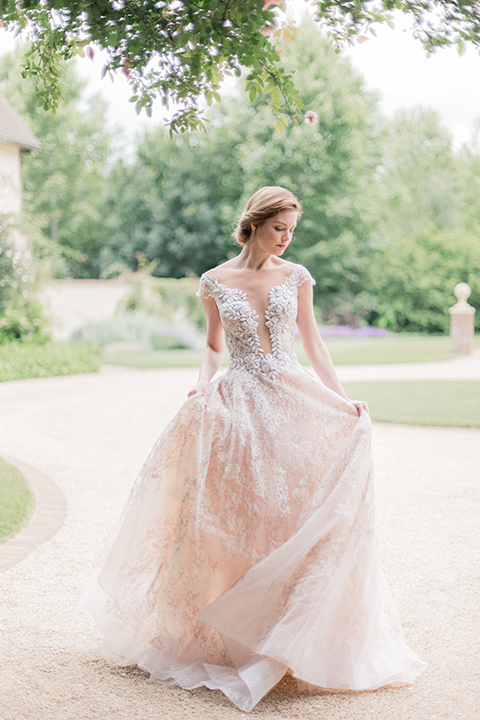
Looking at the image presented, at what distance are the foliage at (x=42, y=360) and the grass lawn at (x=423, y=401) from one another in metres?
5.45

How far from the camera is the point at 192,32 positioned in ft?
9.21

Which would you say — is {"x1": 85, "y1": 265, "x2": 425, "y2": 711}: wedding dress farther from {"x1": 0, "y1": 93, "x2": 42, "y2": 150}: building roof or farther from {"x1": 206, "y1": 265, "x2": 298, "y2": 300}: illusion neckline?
{"x1": 0, "y1": 93, "x2": 42, "y2": 150}: building roof

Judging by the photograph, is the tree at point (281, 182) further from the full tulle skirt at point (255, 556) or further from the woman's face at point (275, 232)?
the full tulle skirt at point (255, 556)

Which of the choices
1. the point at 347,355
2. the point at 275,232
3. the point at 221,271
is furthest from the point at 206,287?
the point at 347,355

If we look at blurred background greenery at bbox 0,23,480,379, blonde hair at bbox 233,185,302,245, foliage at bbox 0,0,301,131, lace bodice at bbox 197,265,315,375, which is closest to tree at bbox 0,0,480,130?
foliage at bbox 0,0,301,131

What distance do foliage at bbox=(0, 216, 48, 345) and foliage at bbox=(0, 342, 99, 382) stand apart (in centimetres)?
45

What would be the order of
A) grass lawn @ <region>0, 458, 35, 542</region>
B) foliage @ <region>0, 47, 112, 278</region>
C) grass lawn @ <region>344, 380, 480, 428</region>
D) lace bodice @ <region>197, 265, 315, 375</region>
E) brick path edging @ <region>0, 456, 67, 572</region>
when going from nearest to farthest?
1. lace bodice @ <region>197, 265, 315, 375</region>
2. brick path edging @ <region>0, 456, 67, 572</region>
3. grass lawn @ <region>0, 458, 35, 542</region>
4. grass lawn @ <region>344, 380, 480, 428</region>
5. foliage @ <region>0, 47, 112, 278</region>

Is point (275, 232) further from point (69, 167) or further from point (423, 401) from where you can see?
point (69, 167)

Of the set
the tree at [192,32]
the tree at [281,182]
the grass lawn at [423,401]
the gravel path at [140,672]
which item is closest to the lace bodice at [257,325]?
the tree at [192,32]

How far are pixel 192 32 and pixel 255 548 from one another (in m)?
2.01

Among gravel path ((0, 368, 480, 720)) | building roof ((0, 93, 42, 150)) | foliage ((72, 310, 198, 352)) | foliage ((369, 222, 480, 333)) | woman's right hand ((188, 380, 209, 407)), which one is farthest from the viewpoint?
foliage ((369, 222, 480, 333))

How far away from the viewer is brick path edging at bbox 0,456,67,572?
4.61 m

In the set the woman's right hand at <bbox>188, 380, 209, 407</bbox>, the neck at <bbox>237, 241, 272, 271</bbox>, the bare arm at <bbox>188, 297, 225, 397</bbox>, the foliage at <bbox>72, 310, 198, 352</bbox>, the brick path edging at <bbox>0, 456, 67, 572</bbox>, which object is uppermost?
the neck at <bbox>237, 241, 272, 271</bbox>

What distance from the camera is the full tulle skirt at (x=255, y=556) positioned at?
2867 millimetres
